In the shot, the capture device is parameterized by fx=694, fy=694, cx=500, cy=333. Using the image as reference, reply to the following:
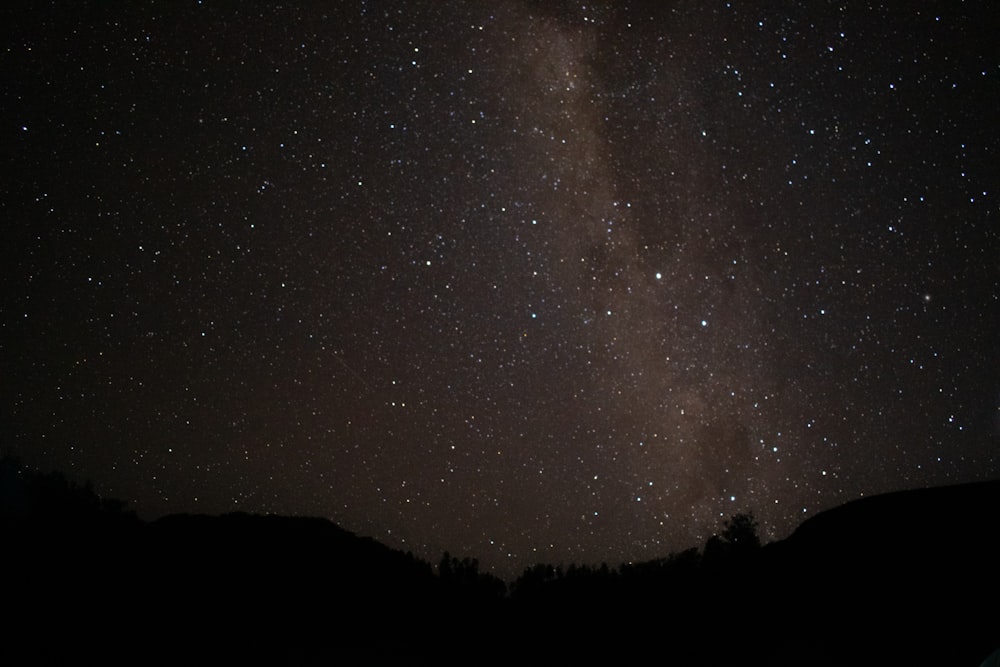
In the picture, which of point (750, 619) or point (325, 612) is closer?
point (750, 619)

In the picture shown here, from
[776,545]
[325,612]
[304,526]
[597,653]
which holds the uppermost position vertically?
[304,526]

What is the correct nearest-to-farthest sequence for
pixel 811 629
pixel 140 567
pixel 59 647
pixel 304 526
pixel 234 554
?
1. pixel 59 647
2. pixel 811 629
3. pixel 140 567
4. pixel 234 554
5. pixel 304 526

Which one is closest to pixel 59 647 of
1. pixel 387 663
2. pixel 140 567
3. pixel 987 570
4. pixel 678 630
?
pixel 140 567

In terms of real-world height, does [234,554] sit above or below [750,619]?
above

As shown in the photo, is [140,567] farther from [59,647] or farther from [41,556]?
[59,647]

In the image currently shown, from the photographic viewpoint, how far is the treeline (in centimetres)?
975

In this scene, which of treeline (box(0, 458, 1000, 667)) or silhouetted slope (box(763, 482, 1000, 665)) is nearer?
silhouetted slope (box(763, 482, 1000, 665))

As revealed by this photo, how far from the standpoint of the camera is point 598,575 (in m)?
18.4

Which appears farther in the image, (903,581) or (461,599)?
(461,599)

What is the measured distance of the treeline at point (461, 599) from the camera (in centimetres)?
975

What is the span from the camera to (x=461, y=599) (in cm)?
→ 1711

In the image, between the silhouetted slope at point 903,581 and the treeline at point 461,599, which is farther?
the treeline at point 461,599

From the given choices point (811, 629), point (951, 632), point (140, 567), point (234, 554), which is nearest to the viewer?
point (951, 632)

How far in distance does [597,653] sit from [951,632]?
576 centimetres
